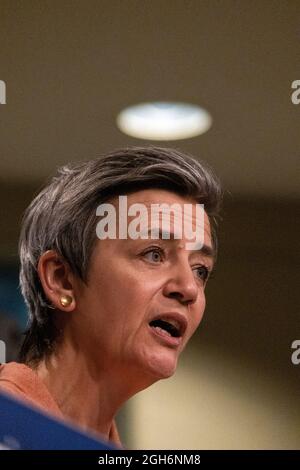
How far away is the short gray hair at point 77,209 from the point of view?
1237mm

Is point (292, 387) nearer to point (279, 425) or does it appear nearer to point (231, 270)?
point (279, 425)

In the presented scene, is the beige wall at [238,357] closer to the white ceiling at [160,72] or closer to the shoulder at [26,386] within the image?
the white ceiling at [160,72]

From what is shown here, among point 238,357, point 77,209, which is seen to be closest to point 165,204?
point 77,209

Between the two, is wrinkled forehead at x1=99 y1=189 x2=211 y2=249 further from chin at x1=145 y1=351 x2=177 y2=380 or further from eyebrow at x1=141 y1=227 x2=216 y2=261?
chin at x1=145 y1=351 x2=177 y2=380

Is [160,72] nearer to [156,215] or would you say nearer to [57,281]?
[156,215]

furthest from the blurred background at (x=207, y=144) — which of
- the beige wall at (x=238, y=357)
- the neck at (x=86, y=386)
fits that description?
the neck at (x=86, y=386)

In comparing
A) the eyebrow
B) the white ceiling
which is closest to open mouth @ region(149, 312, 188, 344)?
the eyebrow

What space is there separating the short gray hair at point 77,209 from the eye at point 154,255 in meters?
0.09

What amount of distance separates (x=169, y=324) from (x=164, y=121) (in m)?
0.41

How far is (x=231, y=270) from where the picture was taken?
56.1 inches

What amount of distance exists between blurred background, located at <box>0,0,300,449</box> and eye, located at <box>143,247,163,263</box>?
0.50ft

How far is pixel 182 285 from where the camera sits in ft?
4.09

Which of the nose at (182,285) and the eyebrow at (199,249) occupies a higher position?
the eyebrow at (199,249)
